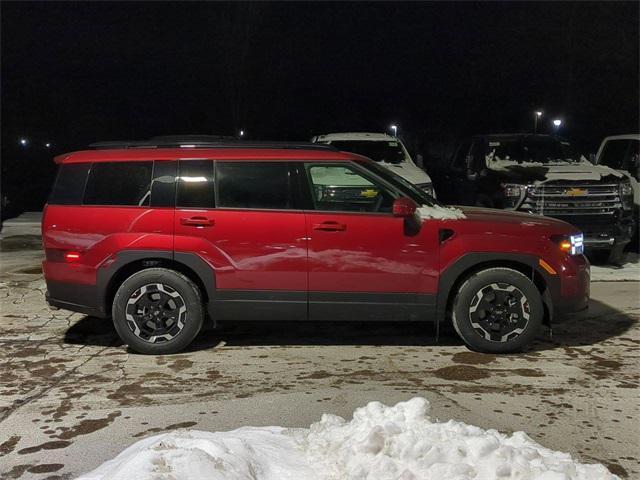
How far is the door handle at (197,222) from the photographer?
5.22 meters

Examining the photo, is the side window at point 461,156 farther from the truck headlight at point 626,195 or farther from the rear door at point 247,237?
the rear door at point 247,237

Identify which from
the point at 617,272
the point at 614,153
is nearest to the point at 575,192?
the point at 617,272

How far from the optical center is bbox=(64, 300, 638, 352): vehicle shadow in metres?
5.77

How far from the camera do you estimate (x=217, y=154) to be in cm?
541

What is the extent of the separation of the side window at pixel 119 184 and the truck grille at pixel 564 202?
5747mm

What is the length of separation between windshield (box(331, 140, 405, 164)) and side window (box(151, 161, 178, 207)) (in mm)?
5799

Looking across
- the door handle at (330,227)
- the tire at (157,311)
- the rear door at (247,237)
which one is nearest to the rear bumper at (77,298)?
the tire at (157,311)

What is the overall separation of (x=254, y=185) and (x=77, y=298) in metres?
1.80

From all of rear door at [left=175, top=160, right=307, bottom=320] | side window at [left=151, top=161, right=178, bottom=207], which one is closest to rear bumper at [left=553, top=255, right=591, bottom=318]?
rear door at [left=175, top=160, right=307, bottom=320]

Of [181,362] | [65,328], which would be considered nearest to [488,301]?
[181,362]

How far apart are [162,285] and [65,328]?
A: 1.62 meters

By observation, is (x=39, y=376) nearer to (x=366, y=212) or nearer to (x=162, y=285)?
(x=162, y=285)

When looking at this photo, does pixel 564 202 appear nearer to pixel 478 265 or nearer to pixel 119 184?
pixel 478 265

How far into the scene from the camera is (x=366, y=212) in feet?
17.3
